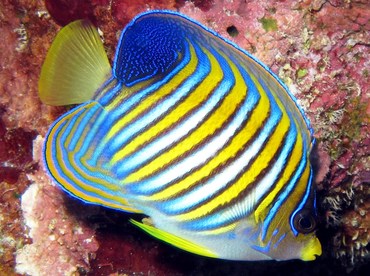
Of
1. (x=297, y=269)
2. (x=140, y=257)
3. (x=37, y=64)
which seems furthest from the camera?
(x=297, y=269)

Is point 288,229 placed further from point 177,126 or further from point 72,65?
point 72,65

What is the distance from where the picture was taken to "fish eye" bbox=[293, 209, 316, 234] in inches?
68.5

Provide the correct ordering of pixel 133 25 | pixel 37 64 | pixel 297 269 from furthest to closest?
pixel 297 269
pixel 37 64
pixel 133 25

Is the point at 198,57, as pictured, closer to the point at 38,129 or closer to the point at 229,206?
the point at 229,206

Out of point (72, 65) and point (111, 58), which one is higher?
point (72, 65)

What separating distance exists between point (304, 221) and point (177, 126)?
0.67m

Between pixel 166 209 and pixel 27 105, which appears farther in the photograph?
pixel 27 105

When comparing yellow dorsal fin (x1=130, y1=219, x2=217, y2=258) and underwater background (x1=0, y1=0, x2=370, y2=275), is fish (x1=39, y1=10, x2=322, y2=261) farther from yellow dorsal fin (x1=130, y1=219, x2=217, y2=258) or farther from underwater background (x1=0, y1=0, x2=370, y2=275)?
underwater background (x1=0, y1=0, x2=370, y2=275)

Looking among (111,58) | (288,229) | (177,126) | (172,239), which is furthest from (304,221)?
(111,58)

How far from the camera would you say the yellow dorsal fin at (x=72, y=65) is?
164 centimetres

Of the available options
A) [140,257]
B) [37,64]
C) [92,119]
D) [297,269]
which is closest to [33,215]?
[140,257]

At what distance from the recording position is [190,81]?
1.68 meters

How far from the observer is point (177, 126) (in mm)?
1662

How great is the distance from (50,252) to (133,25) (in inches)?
81.4
